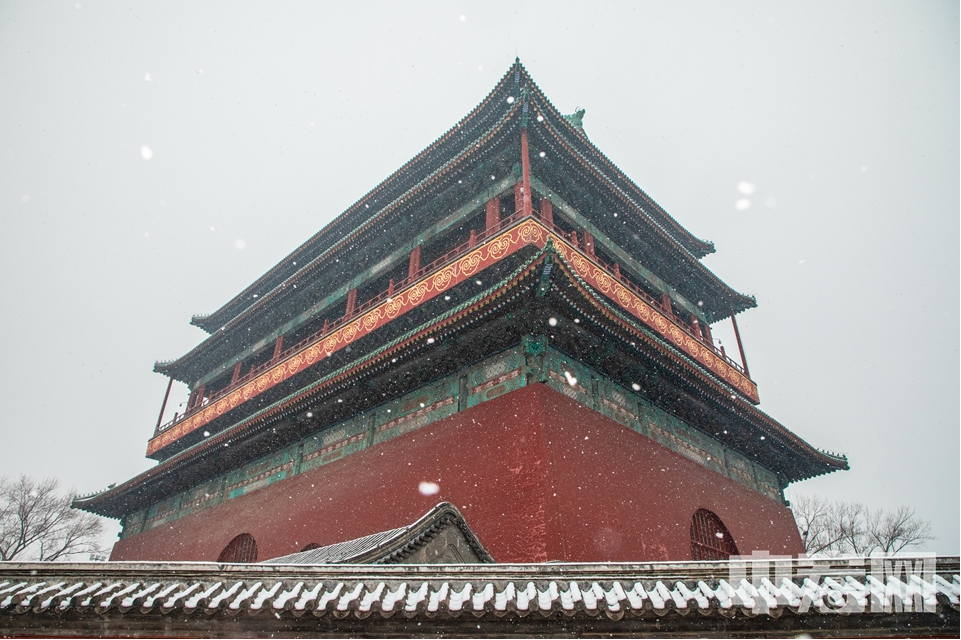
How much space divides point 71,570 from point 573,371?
6681 mm

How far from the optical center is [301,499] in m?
10.9

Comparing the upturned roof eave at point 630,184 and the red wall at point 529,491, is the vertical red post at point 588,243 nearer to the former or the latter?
the upturned roof eave at point 630,184

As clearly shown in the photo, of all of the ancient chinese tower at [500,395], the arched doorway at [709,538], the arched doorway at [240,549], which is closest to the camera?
the ancient chinese tower at [500,395]

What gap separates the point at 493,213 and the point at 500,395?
172 inches

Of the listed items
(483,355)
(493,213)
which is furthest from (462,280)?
(493,213)

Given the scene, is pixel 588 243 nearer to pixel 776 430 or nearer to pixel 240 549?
pixel 776 430

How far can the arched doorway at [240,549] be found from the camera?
1173cm

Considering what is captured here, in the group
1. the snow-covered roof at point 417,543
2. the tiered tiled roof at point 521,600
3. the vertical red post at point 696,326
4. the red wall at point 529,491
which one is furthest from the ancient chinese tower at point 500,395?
the tiered tiled roof at point 521,600

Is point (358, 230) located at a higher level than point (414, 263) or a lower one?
higher

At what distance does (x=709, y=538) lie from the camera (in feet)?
33.4

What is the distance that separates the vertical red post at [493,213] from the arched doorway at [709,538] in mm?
6525

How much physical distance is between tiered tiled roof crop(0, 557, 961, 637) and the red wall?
2.55m

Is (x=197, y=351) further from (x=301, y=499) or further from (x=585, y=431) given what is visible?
(x=585, y=431)

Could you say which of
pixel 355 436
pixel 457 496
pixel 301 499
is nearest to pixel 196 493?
pixel 301 499
